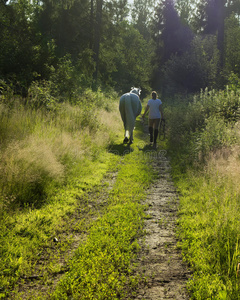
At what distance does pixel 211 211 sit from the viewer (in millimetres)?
4461

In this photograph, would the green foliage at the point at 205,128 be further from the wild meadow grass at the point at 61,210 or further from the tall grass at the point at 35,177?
the tall grass at the point at 35,177

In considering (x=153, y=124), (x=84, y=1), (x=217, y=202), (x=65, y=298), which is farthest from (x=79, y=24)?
(x=65, y=298)

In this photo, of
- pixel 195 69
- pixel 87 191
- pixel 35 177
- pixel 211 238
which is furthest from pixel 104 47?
pixel 211 238

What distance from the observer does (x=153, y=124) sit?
36.4 ft

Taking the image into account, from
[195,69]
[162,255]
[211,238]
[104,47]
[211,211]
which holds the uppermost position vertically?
[104,47]

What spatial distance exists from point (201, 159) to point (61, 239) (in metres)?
4.69

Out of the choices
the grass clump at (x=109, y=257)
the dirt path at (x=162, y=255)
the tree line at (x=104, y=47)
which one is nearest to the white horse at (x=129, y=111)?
the tree line at (x=104, y=47)

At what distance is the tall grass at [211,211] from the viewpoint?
301 centimetres

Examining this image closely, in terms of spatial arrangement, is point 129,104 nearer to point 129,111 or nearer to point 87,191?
point 129,111

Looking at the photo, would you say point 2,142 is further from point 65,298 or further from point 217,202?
point 217,202

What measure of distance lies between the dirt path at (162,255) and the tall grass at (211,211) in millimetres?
135

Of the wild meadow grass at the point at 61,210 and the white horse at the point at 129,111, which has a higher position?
the white horse at the point at 129,111

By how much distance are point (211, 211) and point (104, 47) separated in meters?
24.0

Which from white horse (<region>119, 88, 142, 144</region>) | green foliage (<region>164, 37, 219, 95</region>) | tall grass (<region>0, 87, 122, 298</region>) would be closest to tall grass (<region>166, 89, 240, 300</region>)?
tall grass (<region>0, 87, 122, 298</region>)
